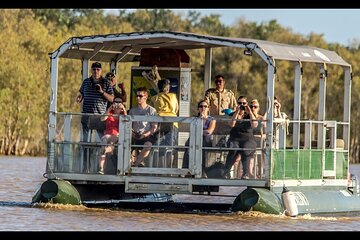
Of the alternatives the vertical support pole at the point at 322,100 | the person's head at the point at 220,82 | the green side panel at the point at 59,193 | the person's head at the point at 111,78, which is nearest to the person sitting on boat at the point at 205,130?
the person's head at the point at 220,82

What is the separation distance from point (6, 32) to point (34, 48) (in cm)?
315

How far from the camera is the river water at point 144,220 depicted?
22.7 metres

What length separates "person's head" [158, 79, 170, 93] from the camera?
86.3 feet

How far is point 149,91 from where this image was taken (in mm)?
27859

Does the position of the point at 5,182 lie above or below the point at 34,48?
below

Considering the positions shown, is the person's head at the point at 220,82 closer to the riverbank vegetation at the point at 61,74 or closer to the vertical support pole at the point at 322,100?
the vertical support pole at the point at 322,100

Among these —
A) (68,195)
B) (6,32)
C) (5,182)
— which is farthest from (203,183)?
(6,32)

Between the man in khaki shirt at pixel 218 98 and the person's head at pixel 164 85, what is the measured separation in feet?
2.45

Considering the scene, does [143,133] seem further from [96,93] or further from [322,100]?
[322,100]

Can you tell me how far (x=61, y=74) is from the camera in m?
61.0

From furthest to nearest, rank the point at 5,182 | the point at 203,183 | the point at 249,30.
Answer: the point at 249,30, the point at 5,182, the point at 203,183

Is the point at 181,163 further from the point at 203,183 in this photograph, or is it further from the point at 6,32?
the point at 6,32

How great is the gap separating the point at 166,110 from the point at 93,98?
4.46ft

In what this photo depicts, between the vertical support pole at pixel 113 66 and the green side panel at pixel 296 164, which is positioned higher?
the vertical support pole at pixel 113 66
